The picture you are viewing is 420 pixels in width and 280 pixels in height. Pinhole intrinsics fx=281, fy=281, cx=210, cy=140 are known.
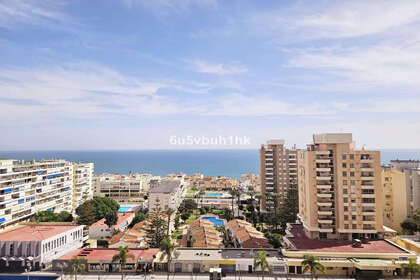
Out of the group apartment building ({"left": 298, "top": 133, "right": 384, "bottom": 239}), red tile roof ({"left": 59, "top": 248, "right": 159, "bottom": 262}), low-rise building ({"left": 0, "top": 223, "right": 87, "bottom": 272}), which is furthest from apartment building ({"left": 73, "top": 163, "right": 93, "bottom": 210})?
apartment building ({"left": 298, "top": 133, "right": 384, "bottom": 239})

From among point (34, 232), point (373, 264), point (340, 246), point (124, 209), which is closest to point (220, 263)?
point (340, 246)

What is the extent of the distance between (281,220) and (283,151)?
24.9 metres

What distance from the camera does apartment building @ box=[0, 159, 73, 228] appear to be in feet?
185

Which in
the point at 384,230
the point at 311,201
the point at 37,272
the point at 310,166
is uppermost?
the point at 310,166

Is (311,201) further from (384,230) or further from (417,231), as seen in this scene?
(417,231)

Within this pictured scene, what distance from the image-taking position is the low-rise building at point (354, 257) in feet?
115

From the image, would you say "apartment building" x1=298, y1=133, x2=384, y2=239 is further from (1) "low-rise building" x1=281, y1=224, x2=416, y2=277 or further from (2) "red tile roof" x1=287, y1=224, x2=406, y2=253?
(1) "low-rise building" x1=281, y1=224, x2=416, y2=277

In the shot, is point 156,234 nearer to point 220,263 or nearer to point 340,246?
point 220,263

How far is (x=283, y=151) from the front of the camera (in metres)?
80.1

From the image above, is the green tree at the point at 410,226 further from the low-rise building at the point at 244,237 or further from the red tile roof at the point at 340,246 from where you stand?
the low-rise building at the point at 244,237

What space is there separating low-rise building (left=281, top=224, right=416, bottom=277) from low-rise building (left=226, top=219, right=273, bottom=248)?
18.9 ft

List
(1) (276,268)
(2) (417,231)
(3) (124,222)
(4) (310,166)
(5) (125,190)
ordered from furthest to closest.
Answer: (5) (125,190) < (3) (124,222) < (2) (417,231) < (4) (310,166) < (1) (276,268)

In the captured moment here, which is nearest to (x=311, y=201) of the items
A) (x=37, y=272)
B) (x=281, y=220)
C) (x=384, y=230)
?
(x=384, y=230)

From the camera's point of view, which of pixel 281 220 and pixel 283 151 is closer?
pixel 281 220
